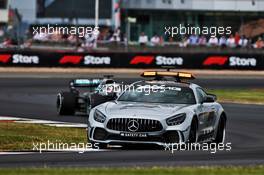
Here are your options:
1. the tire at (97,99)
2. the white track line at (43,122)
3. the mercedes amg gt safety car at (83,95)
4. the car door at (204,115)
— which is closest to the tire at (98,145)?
the car door at (204,115)

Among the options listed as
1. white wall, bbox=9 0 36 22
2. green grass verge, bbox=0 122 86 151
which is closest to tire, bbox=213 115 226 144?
green grass verge, bbox=0 122 86 151

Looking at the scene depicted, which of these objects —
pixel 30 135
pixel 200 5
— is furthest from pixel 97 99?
pixel 200 5

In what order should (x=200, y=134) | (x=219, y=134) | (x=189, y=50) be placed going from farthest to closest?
(x=189, y=50), (x=219, y=134), (x=200, y=134)

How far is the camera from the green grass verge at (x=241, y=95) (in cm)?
2984

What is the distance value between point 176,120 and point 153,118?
417 millimetres

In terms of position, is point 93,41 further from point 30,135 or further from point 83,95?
point 30,135

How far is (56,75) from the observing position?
134ft

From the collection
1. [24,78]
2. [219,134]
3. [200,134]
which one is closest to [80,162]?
[200,134]

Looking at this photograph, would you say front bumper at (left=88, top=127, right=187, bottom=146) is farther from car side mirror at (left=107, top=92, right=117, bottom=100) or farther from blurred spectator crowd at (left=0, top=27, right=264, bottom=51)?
blurred spectator crowd at (left=0, top=27, right=264, bottom=51)

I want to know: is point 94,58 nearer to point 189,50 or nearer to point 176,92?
point 189,50

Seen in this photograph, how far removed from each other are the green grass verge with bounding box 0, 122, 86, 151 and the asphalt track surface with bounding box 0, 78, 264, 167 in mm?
1612

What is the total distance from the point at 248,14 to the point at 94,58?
38.9 m

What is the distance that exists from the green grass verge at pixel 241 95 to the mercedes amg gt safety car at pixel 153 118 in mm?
13003

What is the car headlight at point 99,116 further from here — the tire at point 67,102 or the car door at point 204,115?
the tire at point 67,102
